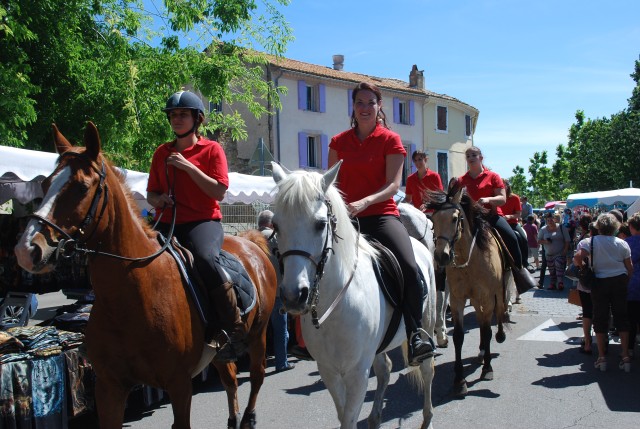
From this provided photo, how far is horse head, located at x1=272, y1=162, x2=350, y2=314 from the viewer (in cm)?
288

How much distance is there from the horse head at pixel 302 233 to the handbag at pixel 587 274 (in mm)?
5341

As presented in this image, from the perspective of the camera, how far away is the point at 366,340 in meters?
3.57

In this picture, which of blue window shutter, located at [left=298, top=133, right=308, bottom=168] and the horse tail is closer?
the horse tail

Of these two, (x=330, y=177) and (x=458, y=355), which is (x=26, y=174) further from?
(x=458, y=355)

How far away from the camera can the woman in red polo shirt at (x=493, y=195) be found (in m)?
7.60

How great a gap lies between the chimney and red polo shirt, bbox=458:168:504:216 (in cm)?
3355

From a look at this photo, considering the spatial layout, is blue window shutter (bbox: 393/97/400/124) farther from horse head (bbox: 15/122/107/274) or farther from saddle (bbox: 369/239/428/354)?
horse head (bbox: 15/122/107/274)

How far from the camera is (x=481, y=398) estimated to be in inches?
239

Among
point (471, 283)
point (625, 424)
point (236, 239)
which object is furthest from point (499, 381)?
point (236, 239)

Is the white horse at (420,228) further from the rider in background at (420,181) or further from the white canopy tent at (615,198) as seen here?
the white canopy tent at (615,198)

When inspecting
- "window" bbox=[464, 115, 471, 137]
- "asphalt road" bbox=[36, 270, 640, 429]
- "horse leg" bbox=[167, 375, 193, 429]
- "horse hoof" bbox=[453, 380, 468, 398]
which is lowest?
"asphalt road" bbox=[36, 270, 640, 429]

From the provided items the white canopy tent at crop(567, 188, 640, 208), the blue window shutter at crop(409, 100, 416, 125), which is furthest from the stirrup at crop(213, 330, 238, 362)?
the blue window shutter at crop(409, 100, 416, 125)

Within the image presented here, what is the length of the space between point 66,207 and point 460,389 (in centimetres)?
477

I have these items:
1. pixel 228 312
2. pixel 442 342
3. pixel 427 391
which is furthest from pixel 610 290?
pixel 228 312
